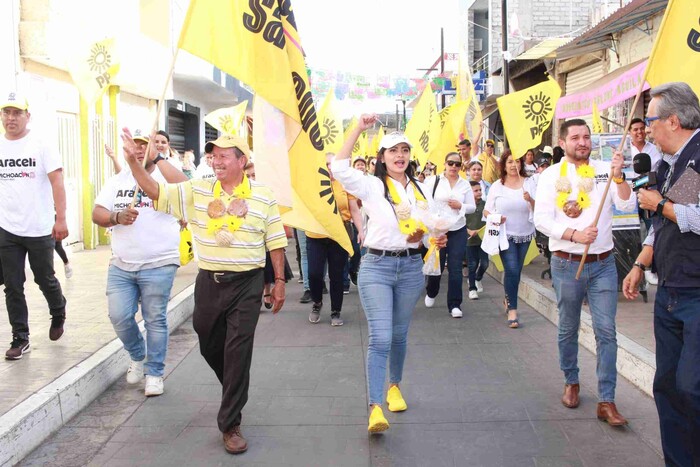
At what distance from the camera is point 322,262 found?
8.95m

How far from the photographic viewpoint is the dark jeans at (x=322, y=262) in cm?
877

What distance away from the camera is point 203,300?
4.87 meters

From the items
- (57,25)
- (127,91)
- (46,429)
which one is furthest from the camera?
(127,91)

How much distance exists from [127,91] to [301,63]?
1207 cm

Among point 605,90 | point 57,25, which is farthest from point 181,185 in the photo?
point 605,90

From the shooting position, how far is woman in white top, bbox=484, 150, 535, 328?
834cm

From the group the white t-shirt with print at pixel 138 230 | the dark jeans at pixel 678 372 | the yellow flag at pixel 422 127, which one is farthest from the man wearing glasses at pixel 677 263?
the yellow flag at pixel 422 127

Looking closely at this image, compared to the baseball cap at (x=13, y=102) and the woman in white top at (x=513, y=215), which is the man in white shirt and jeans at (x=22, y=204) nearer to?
the baseball cap at (x=13, y=102)

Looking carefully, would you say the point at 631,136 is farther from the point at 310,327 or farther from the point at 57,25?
the point at 57,25

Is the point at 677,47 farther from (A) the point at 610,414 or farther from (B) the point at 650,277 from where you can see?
(B) the point at 650,277

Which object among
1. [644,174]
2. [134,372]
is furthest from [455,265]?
[644,174]

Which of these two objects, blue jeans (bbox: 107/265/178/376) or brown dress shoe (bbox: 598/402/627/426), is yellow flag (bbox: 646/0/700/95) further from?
blue jeans (bbox: 107/265/178/376)

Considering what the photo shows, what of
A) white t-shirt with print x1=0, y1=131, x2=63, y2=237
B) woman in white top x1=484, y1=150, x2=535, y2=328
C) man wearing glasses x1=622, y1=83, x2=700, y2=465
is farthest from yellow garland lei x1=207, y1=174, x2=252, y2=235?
woman in white top x1=484, y1=150, x2=535, y2=328

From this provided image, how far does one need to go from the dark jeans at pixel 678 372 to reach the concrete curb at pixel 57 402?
362 cm
